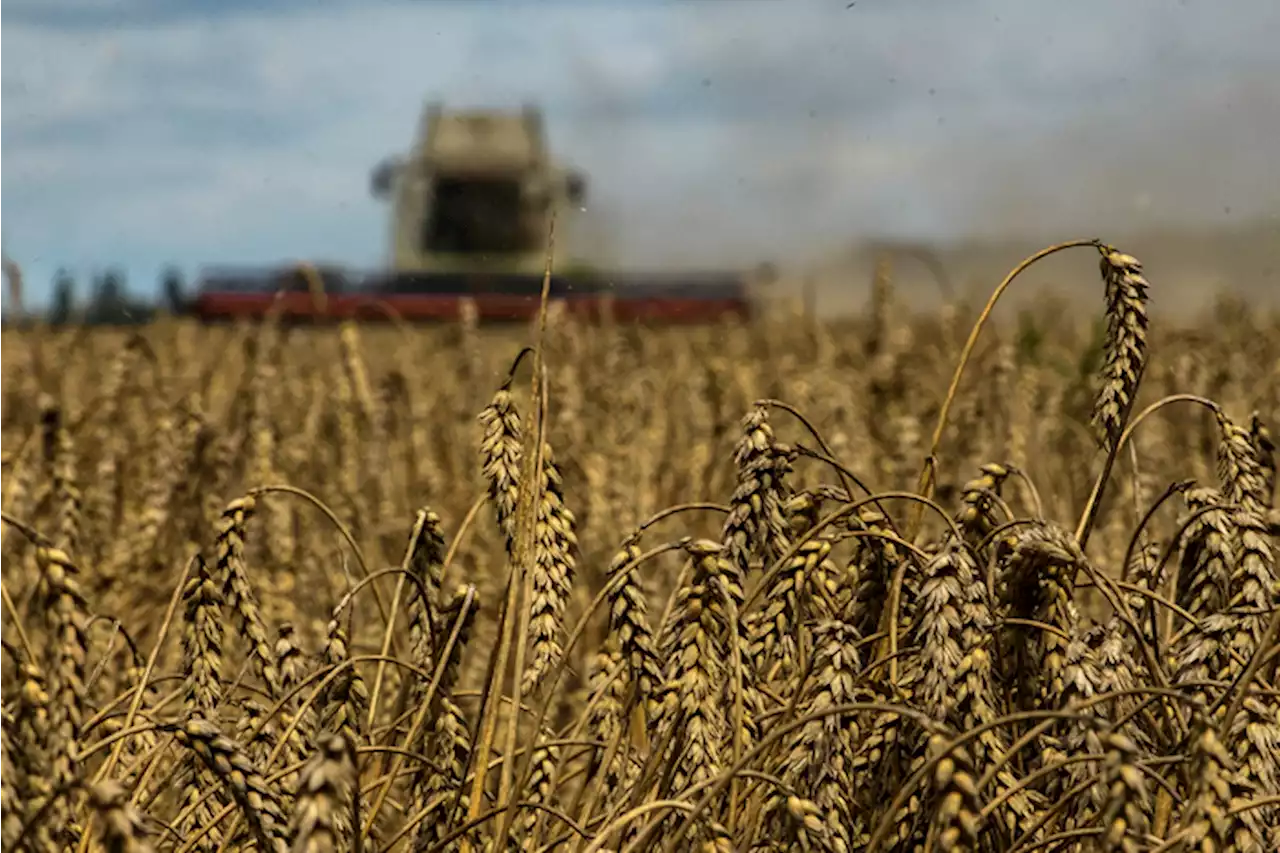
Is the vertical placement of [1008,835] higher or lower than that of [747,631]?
lower

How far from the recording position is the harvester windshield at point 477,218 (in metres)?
14.9

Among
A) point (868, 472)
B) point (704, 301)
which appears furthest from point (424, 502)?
point (704, 301)

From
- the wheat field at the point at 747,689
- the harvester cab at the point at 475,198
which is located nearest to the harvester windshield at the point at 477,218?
the harvester cab at the point at 475,198

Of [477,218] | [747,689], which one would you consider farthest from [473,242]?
[747,689]

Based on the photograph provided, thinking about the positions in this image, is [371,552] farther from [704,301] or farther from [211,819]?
[704,301]

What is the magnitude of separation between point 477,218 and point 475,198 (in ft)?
0.66

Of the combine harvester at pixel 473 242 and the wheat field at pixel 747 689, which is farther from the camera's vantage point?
the combine harvester at pixel 473 242

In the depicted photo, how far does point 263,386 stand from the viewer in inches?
140

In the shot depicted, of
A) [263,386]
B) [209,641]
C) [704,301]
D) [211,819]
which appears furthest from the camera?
[704,301]

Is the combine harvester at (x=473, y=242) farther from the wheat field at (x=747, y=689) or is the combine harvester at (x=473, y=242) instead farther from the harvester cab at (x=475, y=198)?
the wheat field at (x=747, y=689)

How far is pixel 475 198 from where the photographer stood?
16.0m

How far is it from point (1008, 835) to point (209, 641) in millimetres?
813

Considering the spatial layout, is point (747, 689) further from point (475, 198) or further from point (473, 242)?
point (473, 242)

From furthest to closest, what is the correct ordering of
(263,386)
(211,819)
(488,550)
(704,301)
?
(704,301), (488,550), (263,386), (211,819)
